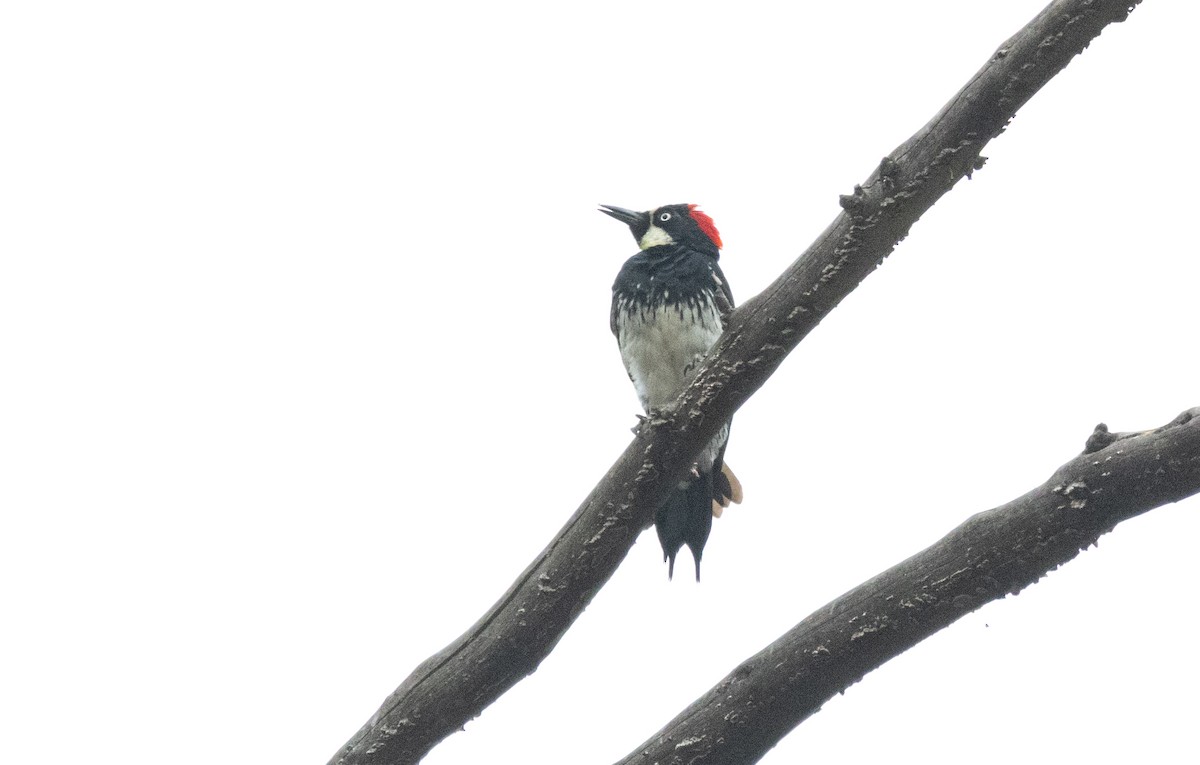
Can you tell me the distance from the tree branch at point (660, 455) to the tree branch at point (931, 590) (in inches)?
19.6

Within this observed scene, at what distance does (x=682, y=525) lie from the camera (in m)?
5.15

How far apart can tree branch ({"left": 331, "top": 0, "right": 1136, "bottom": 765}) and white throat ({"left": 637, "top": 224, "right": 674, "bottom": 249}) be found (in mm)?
2961

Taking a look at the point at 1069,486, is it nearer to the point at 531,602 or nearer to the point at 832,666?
the point at 832,666

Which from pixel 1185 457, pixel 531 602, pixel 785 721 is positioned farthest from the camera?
pixel 531 602

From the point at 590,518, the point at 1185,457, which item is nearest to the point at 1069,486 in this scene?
the point at 1185,457

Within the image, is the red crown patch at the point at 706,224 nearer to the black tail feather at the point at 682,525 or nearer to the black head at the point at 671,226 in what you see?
the black head at the point at 671,226

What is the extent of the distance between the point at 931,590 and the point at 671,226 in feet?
12.2

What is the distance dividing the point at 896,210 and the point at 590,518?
1231 millimetres

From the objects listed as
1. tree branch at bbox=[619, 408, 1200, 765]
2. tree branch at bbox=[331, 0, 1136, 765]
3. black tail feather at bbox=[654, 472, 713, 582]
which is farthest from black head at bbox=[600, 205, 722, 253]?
tree branch at bbox=[619, 408, 1200, 765]

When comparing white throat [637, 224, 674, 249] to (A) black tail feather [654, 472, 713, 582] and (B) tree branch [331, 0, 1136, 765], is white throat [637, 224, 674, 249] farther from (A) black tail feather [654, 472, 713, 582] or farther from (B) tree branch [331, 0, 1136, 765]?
(B) tree branch [331, 0, 1136, 765]

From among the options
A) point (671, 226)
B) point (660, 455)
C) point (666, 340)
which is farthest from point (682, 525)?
point (671, 226)

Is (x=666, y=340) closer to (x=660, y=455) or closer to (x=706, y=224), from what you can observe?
(x=706, y=224)

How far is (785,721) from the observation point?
130 inches

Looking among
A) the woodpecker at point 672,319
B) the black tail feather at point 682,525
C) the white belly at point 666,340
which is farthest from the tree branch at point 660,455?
the white belly at point 666,340
